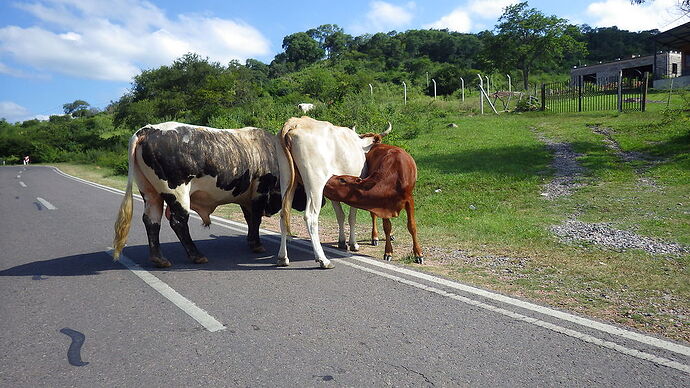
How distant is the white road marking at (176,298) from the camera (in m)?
3.99

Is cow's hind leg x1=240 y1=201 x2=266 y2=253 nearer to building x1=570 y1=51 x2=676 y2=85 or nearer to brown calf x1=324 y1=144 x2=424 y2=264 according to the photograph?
brown calf x1=324 y1=144 x2=424 y2=264

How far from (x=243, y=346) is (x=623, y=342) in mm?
2743

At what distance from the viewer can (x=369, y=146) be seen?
652 centimetres

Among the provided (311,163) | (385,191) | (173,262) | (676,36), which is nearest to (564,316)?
(385,191)

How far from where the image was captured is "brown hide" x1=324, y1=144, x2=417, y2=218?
5.74 metres

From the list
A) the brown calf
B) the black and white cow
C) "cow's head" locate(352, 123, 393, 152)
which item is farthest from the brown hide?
the black and white cow

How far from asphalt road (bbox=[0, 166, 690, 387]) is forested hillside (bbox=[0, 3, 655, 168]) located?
15.7 meters

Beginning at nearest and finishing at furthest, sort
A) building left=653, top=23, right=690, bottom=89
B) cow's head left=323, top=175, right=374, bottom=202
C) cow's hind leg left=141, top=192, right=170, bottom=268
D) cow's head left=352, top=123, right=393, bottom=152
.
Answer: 1. cow's head left=323, top=175, right=374, bottom=202
2. cow's hind leg left=141, top=192, right=170, bottom=268
3. cow's head left=352, top=123, right=393, bottom=152
4. building left=653, top=23, right=690, bottom=89

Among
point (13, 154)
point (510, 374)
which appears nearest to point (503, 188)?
point (510, 374)

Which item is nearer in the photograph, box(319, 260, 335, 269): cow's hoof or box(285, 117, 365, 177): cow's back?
A: box(319, 260, 335, 269): cow's hoof

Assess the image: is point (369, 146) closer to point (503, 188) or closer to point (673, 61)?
point (503, 188)

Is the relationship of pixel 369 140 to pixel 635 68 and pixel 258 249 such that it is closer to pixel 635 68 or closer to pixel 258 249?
pixel 258 249

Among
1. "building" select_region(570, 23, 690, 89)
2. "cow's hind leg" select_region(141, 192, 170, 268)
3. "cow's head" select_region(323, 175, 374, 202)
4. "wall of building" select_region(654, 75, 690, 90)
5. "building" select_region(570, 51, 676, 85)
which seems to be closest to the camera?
"cow's head" select_region(323, 175, 374, 202)

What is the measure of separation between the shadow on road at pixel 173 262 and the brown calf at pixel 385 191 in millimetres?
953
